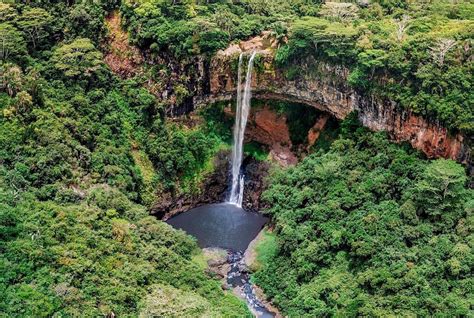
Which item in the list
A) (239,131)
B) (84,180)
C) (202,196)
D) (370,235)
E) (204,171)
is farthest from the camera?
(239,131)

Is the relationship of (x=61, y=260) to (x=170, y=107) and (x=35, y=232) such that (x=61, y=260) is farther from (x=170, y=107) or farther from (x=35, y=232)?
(x=170, y=107)

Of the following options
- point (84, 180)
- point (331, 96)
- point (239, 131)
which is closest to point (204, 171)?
point (239, 131)

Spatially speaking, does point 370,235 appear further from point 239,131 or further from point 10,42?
point 10,42

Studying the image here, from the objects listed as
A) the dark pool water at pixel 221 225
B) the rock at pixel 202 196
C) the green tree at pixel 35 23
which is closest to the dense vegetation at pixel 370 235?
the dark pool water at pixel 221 225

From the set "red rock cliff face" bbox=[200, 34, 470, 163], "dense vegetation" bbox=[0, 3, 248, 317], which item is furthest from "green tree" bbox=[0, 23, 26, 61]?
"red rock cliff face" bbox=[200, 34, 470, 163]

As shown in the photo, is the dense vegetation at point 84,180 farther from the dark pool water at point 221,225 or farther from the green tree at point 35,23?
the dark pool water at point 221,225

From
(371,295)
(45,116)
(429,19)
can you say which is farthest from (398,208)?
(45,116)

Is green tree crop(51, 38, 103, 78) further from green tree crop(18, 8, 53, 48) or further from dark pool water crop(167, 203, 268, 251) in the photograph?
dark pool water crop(167, 203, 268, 251)
